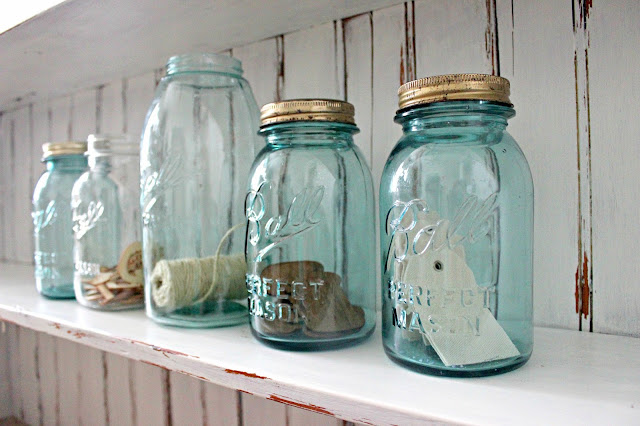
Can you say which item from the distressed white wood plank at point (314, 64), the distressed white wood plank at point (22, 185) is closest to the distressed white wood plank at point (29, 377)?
the distressed white wood plank at point (22, 185)

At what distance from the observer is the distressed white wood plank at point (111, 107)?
92 centimetres

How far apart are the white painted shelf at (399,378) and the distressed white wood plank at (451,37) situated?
0.89 feet

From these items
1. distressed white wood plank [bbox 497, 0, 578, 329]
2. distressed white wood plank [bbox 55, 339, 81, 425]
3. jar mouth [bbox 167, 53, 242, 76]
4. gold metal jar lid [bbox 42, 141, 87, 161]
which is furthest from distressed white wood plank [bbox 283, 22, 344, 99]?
distressed white wood plank [bbox 55, 339, 81, 425]

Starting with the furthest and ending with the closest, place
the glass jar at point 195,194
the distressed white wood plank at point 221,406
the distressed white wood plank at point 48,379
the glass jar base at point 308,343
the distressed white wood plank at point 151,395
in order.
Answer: the distressed white wood plank at point 48,379
the distressed white wood plank at point 151,395
the distressed white wood plank at point 221,406
the glass jar at point 195,194
the glass jar base at point 308,343

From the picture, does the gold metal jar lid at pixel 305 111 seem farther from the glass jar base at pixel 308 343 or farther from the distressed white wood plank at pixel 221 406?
the distressed white wood plank at pixel 221 406

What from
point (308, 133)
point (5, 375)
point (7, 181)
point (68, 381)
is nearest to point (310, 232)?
point (308, 133)

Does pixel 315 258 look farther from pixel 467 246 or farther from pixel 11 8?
pixel 11 8

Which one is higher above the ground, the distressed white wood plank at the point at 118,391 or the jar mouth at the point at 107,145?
the jar mouth at the point at 107,145

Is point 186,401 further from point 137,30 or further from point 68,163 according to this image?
point 137,30

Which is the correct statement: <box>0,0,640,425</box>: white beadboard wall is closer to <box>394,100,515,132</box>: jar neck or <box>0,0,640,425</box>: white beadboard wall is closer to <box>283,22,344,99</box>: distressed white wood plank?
<box>283,22,344,99</box>: distressed white wood plank

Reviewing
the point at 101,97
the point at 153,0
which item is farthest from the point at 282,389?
the point at 101,97

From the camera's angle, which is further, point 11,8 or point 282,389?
point 11,8

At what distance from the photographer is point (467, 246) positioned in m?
0.41

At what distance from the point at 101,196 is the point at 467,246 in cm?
49
